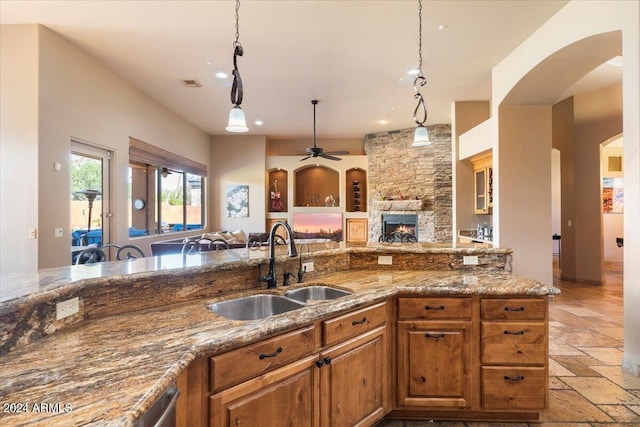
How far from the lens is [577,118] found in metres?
6.38

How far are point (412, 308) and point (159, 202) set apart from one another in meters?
6.01

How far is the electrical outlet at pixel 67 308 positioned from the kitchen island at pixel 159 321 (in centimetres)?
2

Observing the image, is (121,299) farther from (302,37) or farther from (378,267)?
(302,37)

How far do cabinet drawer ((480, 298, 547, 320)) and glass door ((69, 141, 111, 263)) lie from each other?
15.4 feet

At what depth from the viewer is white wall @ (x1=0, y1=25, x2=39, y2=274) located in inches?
142

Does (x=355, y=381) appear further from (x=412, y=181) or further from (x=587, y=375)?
(x=412, y=181)

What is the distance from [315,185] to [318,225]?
1414mm

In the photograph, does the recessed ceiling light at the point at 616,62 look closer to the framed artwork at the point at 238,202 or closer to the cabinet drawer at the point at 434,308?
the cabinet drawer at the point at 434,308

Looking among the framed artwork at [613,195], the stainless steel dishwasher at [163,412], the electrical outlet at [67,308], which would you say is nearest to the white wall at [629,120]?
the stainless steel dishwasher at [163,412]

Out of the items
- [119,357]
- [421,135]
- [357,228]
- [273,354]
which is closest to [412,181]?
[357,228]

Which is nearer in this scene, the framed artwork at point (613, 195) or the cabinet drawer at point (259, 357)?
the cabinet drawer at point (259, 357)

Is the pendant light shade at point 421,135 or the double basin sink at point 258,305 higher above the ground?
the pendant light shade at point 421,135

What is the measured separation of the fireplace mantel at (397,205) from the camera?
25.6 ft

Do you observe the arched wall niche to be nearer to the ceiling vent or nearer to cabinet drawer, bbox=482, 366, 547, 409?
the ceiling vent
